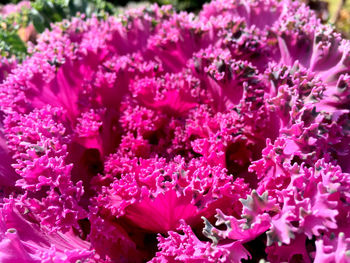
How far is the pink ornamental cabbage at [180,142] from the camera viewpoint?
4.36 ft

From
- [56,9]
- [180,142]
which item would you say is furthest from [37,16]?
[180,142]

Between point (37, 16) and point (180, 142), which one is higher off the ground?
point (37, 16)

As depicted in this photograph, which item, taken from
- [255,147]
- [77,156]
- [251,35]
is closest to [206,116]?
[255,147]

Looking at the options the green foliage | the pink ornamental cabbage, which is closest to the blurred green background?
the green foliage

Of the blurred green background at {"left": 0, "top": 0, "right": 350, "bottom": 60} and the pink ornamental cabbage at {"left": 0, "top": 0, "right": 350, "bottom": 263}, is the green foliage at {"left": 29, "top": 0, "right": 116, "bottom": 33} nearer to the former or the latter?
the blurred green background at {"left": 0, "top": 0, "right": 350, "bottom": 60}

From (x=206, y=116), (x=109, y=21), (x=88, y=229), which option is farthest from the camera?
(x=109, y=21)

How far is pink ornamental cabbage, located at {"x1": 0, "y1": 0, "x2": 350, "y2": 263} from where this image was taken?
1.33m

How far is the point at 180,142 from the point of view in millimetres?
1882

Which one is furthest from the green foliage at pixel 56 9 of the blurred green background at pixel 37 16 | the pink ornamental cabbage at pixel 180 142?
the pink ornamental cabbage at pixel 180 142

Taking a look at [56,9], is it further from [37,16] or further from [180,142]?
[180,142]

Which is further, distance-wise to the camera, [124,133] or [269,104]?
[124,133]

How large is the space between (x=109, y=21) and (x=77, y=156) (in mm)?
1000

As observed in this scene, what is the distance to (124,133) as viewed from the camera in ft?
6.56

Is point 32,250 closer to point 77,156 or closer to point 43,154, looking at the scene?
point 43,154
